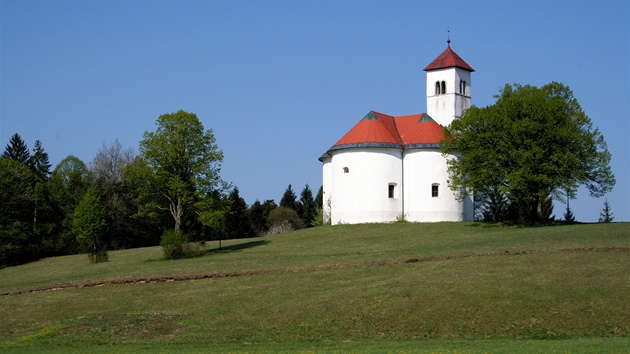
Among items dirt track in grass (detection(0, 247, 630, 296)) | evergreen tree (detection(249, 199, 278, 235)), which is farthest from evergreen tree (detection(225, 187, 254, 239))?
dirt track in grass (detection(0, 247, 630, 296))

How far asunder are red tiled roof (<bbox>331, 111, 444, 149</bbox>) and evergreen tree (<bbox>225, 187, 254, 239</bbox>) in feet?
104

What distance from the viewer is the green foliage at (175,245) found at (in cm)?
5206

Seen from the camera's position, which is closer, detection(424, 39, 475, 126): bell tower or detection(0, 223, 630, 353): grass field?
detection(0, 223, 630, 353): grass field

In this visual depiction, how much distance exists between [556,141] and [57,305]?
115 ft

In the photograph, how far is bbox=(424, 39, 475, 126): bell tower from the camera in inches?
2778

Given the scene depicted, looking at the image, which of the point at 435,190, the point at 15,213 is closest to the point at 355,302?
the point at 435,190

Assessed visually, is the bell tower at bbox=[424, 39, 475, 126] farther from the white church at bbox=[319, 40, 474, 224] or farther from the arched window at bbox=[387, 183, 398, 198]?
the arched window at bbox=[387, 183, 398, 198]

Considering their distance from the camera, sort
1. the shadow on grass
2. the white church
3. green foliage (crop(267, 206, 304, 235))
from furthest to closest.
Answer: green foliage (crop(267, 206, 304, 235)) < the white church < the shadow on grass

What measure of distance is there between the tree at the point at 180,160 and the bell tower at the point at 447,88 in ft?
79.4

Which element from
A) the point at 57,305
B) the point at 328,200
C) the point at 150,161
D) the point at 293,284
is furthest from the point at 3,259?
the point at 293,284

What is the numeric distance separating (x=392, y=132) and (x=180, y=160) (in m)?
21.1

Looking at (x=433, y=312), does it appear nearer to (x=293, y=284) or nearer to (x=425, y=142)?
(x=293, y=284)

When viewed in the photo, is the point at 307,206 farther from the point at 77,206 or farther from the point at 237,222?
the point at 77,206

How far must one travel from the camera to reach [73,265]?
186 feet
